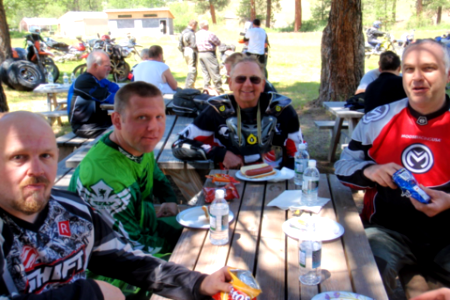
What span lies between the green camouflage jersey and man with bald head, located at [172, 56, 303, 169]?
3.30 ft

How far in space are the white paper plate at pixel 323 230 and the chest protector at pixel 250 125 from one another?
1.26m

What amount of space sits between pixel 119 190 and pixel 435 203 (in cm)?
164

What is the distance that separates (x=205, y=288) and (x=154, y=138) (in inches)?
39.1

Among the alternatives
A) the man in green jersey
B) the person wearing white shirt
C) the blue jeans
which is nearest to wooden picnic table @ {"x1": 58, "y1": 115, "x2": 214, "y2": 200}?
the man in green jersey

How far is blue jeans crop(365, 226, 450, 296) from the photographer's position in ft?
7.26

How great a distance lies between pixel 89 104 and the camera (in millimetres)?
5168

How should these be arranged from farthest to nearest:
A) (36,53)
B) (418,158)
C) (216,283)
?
(36,53) < (418,158) < (216,283)

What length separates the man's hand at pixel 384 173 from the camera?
7.37 feet

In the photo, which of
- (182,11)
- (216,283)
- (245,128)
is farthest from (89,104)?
(182,11)

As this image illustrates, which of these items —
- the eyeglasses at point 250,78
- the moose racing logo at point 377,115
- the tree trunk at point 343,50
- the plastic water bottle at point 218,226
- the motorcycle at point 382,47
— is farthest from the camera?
the motorcycle at point 382,47

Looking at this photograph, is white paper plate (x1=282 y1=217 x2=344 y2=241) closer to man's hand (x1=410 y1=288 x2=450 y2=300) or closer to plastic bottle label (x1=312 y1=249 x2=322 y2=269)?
plastic bottle label (x1=312 y1=249 x2=322 y2=269)

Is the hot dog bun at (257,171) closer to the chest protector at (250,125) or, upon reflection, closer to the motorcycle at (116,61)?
the chest protector at (250,125)

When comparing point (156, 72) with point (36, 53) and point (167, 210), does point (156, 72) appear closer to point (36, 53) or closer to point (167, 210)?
point (167, 210)

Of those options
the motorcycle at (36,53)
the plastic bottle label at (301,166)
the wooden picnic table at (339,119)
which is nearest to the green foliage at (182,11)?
the motorcycle at (36,53)
